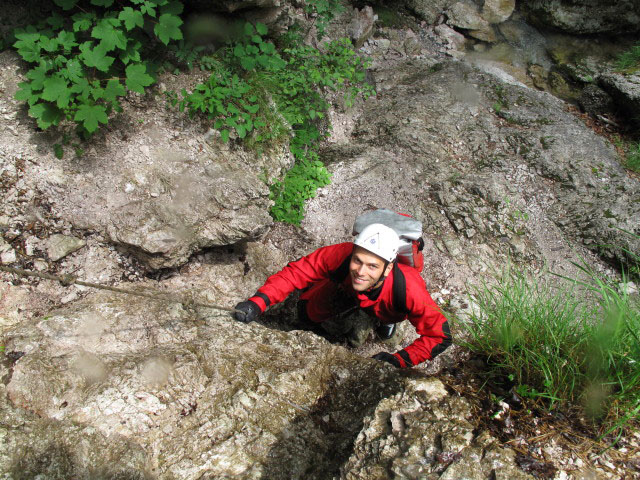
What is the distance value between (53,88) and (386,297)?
331cm

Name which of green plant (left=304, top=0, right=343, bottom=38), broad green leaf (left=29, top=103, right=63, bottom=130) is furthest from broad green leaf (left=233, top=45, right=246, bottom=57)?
broad green leaf (left=29, top=103, right=63, bottom=130)

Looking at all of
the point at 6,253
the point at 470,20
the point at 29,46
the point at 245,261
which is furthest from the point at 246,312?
the point at 470,20

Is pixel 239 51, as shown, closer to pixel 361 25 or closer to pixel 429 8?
pixel 361 25

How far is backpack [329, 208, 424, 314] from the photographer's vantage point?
3.19 m

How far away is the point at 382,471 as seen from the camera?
1.85m

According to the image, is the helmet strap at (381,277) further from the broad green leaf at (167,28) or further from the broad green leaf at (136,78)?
the broad green leaf at (167,28)

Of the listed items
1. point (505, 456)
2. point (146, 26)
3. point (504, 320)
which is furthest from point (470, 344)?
point (146, 26)

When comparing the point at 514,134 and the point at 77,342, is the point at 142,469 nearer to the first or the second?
the point at 77,342

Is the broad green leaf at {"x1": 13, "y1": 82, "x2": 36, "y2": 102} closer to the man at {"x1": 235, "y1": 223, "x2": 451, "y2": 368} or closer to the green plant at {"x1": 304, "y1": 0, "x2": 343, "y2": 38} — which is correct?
the man at {"x1": 235, "y1": 223, "x2": 451, "y2": 368}

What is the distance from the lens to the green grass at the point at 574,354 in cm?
185

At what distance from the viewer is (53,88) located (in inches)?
124

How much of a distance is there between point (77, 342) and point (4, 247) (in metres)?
1.14

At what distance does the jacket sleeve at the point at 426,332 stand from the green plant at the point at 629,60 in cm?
710

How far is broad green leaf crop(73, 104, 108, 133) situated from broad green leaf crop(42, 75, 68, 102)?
179mm
